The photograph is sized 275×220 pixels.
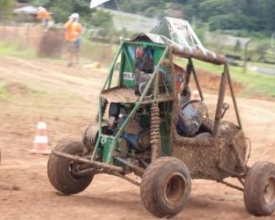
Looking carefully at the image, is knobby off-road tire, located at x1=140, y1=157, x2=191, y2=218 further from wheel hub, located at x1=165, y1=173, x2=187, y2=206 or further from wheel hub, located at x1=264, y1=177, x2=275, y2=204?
wheel hub, located at x1=264, y1=177, x2=275, y2=204

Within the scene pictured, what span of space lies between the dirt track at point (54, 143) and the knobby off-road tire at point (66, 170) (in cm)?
14

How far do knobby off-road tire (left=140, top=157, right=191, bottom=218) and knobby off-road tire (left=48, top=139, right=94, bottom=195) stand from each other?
123 cm

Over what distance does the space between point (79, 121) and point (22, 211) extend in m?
8.35

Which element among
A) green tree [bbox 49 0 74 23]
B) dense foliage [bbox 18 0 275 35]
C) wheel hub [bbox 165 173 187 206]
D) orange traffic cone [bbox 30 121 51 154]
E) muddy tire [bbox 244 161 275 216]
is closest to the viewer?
wheel hub [bbox 165 173 187 206]

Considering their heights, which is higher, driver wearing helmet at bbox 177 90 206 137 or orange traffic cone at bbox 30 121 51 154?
driver wearing helmet at bbox 177 90 206 137

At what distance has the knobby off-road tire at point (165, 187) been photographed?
7.66m

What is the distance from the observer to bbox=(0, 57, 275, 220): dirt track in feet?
27.0

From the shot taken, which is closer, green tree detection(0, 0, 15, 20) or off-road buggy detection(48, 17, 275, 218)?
off-road buggy detection(48, 17, 275, 218)

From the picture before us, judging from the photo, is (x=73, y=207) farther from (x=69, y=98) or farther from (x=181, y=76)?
(x=69, y=98)

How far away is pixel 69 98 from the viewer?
20.1 meters

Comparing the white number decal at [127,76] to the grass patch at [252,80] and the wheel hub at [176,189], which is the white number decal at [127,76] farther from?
the grass patch at [252,80]

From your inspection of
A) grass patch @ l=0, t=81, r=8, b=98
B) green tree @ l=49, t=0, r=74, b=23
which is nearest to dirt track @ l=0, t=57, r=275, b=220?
grass patch @ l=0, t=81, r=8, b=98

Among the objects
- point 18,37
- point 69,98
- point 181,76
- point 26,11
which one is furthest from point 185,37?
point 26,11

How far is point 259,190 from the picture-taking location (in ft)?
28.1
